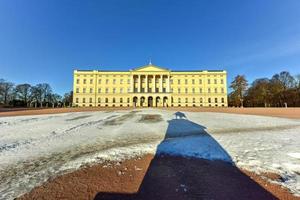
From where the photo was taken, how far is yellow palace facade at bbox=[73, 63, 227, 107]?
77188 millimetres

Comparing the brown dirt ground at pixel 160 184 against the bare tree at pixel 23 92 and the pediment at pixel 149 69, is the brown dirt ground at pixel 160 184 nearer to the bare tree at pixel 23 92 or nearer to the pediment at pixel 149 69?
the pediment at pixel 149 69

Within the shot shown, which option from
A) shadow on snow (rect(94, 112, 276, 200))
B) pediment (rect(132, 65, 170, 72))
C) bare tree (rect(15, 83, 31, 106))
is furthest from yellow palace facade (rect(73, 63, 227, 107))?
shadow on snow (rect(94, 112, 276, 200))

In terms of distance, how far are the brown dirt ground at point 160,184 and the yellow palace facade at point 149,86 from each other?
71680 mm

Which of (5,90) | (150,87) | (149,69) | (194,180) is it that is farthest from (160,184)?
(5,90)

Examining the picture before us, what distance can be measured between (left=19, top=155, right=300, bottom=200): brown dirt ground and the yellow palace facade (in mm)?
71680

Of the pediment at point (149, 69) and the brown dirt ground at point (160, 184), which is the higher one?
the pediment at point (149, 69)

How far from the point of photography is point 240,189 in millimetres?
3340

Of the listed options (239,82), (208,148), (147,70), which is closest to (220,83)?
(239,82)

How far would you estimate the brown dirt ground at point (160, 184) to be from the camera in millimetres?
3111

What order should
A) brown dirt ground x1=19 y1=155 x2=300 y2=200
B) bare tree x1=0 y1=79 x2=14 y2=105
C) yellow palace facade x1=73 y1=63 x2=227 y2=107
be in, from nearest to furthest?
brown dirt ground x1=19 y1=155 x2=300 y2=200, bare tree x1=0 y1=79 x2=14 y2=105, yellow palace facade x1=73 y1=63 x2=227 y2=107

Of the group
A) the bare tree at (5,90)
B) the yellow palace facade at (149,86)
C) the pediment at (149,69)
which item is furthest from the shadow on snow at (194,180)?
the bare tree at (5,90)

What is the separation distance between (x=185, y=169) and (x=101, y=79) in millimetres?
79992

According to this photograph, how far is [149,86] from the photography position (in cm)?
7881

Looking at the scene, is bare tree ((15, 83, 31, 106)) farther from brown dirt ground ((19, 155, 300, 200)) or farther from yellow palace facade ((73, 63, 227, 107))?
brown dirt ground ((19, 155, 300, 200))
